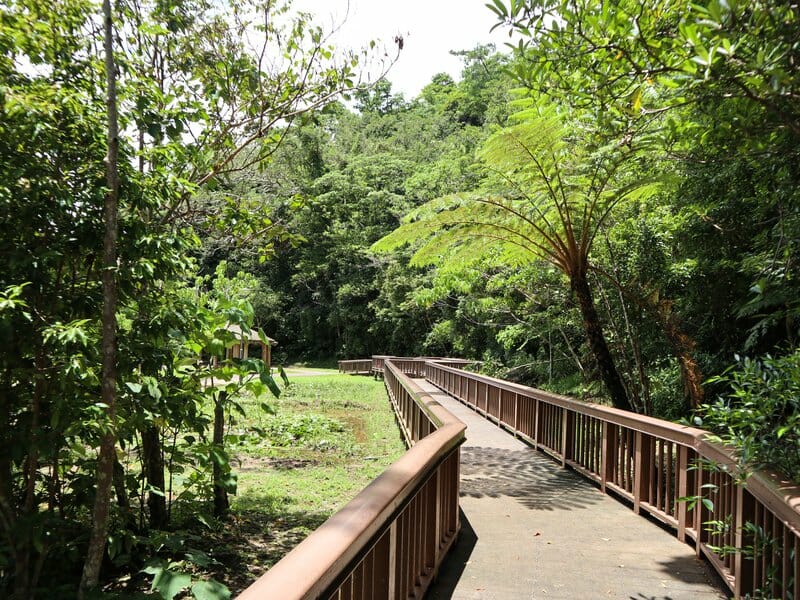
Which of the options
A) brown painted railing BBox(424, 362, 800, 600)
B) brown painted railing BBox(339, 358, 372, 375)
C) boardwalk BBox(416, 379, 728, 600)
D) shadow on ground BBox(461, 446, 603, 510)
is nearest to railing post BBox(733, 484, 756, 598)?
brown painted railing BBox(424, 362, 800, 600)

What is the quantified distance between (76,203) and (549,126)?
5.70 meters

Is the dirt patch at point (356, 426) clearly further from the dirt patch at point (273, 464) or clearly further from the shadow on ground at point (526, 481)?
the shadow on ground at point (526, 481)

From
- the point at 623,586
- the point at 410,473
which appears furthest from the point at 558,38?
the point at 623,586

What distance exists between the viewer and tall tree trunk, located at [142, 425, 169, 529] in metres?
4.86

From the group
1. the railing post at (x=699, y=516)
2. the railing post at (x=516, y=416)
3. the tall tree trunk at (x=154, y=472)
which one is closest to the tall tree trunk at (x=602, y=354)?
the railing post at (x=516, y=416)

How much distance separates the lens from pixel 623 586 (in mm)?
3668

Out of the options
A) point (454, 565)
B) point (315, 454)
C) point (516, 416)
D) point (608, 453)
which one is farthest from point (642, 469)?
point (315, 454)

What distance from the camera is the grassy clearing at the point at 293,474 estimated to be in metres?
5.46

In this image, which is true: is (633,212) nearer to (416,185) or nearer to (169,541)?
(169,541)

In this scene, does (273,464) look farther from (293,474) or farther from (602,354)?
(602,354)

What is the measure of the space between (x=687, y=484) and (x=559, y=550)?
105 cm

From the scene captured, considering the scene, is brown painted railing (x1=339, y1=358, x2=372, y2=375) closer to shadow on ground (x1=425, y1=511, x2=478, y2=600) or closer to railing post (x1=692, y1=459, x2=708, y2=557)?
shadow on ground (x1=425, y1=511, x2=478, y2=600)

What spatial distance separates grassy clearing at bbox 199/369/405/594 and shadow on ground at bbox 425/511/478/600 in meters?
1.56

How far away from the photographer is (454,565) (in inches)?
160
